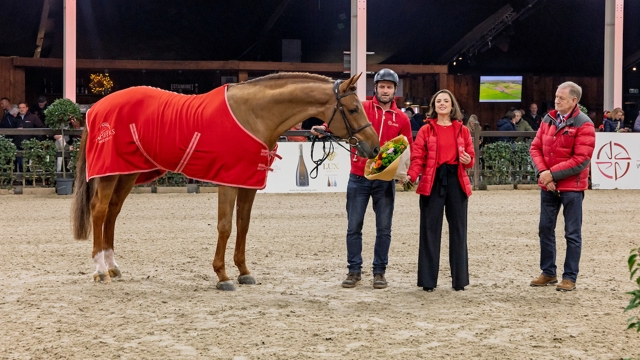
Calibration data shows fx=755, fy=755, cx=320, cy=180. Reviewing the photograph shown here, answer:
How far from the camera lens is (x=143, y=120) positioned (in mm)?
6148

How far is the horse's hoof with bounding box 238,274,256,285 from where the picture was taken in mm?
6078

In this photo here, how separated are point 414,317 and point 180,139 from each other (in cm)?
234

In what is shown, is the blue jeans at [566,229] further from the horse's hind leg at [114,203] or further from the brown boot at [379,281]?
the horse's hind leg at [114,203]

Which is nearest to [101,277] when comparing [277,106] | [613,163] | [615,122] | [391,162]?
[277,106]

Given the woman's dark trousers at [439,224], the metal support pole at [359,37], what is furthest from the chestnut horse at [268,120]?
the metal support pole at [359,37]

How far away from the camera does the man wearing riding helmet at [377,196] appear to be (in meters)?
6.00

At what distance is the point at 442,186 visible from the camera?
583 centimetres

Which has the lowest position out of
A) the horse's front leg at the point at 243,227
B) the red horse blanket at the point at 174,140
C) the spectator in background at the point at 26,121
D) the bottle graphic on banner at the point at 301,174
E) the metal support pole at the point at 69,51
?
the horse's front leg at the point at 243,227

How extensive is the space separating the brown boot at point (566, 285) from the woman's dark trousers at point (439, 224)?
2.40 feet

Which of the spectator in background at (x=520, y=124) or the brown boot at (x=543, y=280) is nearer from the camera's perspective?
the brown boot at (x=543, y=280)

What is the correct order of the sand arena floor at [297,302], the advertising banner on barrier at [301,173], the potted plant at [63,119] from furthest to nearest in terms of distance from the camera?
the advertising banner on barrier at [301,173], the potted plant at [63,119], the sand arena floor at [297,302]

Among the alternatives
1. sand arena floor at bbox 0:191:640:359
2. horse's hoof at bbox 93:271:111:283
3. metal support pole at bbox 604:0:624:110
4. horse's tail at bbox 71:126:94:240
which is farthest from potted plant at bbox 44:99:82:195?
metal support pole at bbox 604:0:624:110

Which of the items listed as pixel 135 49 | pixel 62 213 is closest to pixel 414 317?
pixel 62 213

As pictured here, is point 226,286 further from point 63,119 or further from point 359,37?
point 359,37
